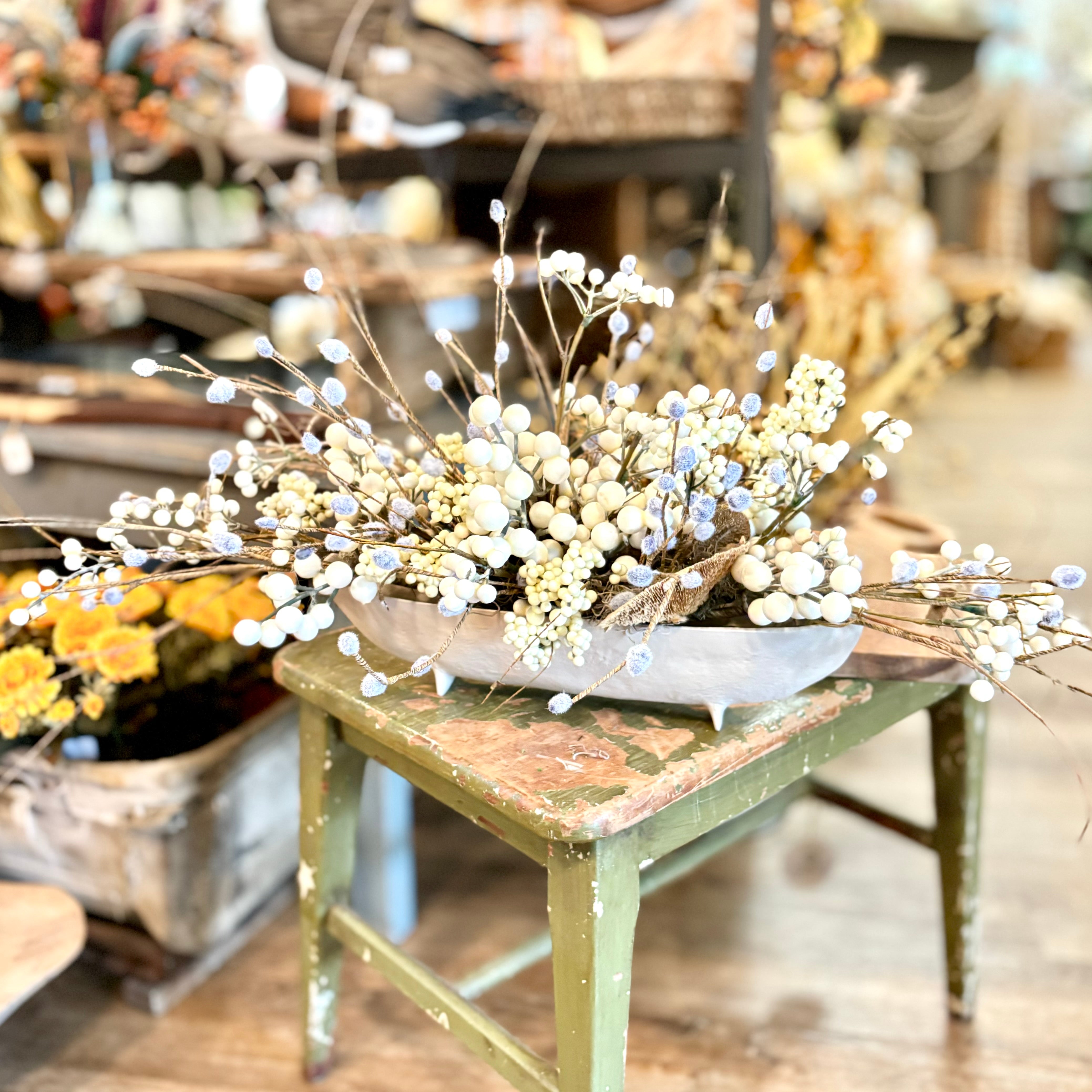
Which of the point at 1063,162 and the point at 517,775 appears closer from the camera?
the point at 517,775

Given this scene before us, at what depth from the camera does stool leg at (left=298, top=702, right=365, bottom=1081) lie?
3.98 ft

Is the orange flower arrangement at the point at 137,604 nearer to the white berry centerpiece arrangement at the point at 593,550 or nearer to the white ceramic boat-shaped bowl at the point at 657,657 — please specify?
the white berry centerpiece arrangement at the point at 593,550

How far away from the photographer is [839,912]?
5.58 ft

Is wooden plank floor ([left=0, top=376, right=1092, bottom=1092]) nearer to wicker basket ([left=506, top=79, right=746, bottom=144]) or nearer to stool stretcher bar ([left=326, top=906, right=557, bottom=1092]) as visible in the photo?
stool stretcher bar ([left=326, top=906, right=557, bottom=1092])

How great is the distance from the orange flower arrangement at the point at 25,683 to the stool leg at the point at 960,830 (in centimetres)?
115

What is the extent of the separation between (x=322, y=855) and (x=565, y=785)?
49cm

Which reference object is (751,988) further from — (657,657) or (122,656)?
(122,656)

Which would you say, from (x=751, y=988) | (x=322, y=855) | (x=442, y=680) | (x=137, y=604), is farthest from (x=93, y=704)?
(x=751, y=988)

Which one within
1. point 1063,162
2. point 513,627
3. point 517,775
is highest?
point 1063,162

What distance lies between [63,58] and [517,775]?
175 cm

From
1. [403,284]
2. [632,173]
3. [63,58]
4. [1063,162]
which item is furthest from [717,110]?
[1063,162]

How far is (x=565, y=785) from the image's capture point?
0.89 metres

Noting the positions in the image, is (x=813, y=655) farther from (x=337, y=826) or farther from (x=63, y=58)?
(x=63, y=58)

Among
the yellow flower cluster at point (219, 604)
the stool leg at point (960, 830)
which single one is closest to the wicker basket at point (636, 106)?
the yellow flower cluster at point (219, 604)
